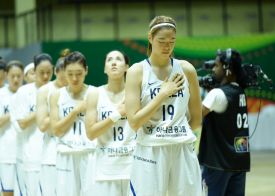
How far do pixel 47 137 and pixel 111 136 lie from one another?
4.51ft

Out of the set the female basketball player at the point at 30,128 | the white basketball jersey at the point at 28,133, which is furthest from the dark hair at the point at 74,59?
the white basketball jersey at the point at 28,133

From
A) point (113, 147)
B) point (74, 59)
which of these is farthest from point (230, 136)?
point (74, 59)

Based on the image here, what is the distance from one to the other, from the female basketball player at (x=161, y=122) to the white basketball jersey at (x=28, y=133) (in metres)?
2.99

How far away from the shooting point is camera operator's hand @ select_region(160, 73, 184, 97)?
11.6 feet

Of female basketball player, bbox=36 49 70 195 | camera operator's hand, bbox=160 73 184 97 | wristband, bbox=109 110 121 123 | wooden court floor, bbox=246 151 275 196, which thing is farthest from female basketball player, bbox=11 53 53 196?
wooden court floor, bbox=246 151 275 196

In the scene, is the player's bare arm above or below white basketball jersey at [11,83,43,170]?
above

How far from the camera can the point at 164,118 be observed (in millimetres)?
3656

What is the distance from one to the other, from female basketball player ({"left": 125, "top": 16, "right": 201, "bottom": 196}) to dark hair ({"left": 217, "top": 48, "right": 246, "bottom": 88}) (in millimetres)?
1477

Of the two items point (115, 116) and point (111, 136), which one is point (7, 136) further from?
point (115, 116)

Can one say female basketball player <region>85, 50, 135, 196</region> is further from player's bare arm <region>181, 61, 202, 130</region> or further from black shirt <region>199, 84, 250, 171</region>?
player's bare arm <region>181, 61, 202, 130</region>

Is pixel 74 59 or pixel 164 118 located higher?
pixel 74 59

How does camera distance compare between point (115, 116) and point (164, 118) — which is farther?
point (115, 116)

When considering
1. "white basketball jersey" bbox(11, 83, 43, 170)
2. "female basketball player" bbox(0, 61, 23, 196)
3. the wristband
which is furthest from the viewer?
"female basketball player" bbox(0, 61, 23, 196)

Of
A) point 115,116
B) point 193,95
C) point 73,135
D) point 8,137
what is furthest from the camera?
point 8,137
